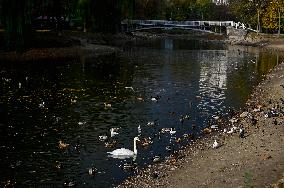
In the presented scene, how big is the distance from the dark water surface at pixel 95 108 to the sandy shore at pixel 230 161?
1.40 meters

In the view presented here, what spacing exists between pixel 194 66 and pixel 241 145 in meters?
43.5

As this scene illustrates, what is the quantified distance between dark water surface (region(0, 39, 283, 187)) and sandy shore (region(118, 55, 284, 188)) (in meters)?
1.40

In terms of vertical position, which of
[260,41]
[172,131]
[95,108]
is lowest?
[172,131]

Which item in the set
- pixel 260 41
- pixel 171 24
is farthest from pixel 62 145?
pixel 171 24

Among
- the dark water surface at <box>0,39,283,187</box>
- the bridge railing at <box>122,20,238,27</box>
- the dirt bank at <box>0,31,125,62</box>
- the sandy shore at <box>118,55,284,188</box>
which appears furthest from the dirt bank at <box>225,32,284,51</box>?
the sandy shore at <box>118,55,284,188</box>

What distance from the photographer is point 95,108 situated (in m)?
38.8

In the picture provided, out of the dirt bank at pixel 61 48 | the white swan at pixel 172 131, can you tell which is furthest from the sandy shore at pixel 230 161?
the dirt bank at pixel 61 48

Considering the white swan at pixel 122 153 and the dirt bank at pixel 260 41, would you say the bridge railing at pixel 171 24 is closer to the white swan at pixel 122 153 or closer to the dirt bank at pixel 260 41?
the dirt bank at pixel 260 41

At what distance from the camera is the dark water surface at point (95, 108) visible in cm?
2500

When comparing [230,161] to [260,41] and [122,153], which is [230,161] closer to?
[122,153]

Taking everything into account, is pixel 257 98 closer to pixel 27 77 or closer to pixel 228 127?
pixel 228 127

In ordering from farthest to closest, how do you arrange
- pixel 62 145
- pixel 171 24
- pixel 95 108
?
1. pixel 171 24
2. pixel 95 108
3. pixel 62 145

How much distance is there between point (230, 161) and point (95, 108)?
16355 millimetres

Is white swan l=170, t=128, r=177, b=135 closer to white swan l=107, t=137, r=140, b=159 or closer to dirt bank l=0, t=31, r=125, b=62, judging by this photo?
white swan l=107, t=137, r=140, b=159
